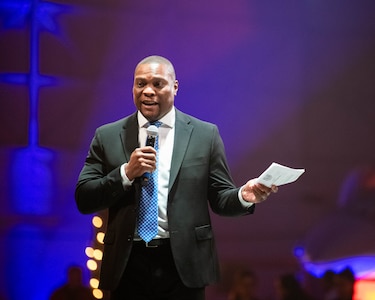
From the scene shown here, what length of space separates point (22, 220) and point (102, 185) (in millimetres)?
1422

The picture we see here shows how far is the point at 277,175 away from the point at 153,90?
64cm

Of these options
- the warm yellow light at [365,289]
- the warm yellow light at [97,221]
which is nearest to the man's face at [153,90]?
the warm yellow light at [97,221]

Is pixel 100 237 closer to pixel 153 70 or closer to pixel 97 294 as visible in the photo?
pixel 97 294

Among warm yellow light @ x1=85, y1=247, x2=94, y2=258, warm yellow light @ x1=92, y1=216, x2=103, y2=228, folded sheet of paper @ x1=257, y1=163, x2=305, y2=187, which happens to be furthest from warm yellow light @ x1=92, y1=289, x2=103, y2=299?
folded sheet of paper @ x1=257, y1=163, x2=305, y2=187

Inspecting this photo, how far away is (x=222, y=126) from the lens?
372cm

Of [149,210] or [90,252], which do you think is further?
[90,252]

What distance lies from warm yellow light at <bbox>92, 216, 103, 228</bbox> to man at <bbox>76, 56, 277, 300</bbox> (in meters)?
1.15

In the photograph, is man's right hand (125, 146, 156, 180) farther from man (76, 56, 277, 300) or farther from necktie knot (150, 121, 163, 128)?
necktie knot (150, 121, 163, 128)

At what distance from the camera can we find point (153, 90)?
2.44 meters

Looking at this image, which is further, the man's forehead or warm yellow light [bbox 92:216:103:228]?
warm yellow light [bbox 92:216:103:228]

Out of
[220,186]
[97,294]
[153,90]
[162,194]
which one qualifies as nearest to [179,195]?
[162,194]

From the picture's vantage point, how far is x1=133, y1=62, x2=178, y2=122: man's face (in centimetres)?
243

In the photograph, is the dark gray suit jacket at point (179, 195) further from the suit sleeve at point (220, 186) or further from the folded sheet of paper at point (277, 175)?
the folded sheet of paper at point (277, 175)

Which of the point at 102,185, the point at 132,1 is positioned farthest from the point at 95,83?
the point at 102,185
